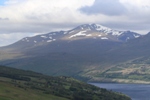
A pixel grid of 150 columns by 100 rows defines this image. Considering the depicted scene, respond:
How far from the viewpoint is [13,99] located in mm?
199125

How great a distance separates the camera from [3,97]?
198m

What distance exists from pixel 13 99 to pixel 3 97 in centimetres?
517
